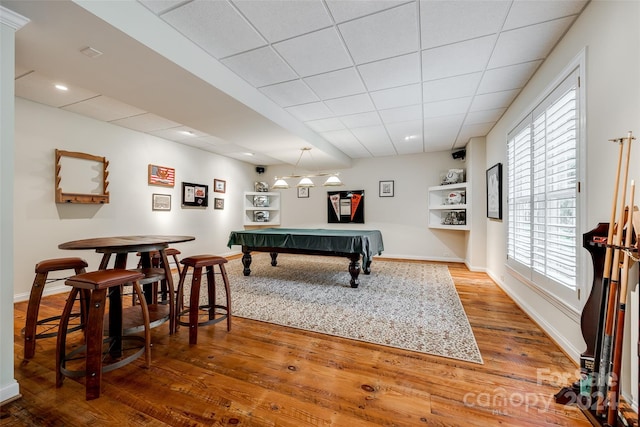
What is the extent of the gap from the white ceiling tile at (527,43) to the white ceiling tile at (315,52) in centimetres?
132

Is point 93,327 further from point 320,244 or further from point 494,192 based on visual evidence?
point 494,192

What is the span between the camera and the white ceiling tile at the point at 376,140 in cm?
446

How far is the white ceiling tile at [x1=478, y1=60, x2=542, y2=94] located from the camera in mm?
2543

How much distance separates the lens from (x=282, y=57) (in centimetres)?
241

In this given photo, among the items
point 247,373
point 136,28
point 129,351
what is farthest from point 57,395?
point 136,28

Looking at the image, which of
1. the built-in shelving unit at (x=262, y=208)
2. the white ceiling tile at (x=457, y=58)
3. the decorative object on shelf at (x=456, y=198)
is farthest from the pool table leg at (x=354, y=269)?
the built-in shelving unit at (x=262, y=208)

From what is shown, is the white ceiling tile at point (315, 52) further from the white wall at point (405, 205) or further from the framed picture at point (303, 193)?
the framed picture at point (303, 193)

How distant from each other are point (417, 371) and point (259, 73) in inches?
119

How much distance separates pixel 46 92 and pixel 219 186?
3422 millimetres

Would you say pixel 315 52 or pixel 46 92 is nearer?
pixel 315 52

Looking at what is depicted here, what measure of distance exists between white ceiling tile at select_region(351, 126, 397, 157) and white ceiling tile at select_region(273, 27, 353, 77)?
1.93 metres

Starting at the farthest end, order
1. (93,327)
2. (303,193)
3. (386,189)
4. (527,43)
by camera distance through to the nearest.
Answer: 1. (303,193)
2. (386,189)
3. (527,43)
4. (93,327)

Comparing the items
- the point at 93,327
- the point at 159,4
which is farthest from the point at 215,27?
the point at 93,327

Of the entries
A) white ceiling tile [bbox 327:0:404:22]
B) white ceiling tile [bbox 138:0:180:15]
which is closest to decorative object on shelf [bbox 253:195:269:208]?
white ceiling tile [bbox 138:0:180:15]
